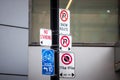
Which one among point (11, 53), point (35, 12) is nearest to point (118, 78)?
point (35, 12)

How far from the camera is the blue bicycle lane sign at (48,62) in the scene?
36.0 ft

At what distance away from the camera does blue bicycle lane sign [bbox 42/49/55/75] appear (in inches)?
432

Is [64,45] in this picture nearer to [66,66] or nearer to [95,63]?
[66,66]

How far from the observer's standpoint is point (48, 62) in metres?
11.2

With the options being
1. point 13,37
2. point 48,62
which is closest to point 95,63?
point 13,37

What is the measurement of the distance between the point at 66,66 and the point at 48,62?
0.57 meters

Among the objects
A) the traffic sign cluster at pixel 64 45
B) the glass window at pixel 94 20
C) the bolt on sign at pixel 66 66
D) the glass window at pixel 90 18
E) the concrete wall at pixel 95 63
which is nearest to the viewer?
the bolt on sign at pixel 66 66

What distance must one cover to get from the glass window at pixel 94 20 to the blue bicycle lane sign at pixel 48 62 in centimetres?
647

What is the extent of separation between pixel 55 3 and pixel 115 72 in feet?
23.1

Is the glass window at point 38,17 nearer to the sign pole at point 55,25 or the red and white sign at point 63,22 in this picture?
the red and white sign at point 63,22

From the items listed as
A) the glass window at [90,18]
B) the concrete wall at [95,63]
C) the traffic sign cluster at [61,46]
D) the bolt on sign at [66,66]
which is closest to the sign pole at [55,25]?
the traffic sign cluster at [61,46]

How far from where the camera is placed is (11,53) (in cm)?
1345

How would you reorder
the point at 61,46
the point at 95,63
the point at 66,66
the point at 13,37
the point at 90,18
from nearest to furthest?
the point at 66,66 → the point at 61,46 → the point at 13,37 → the point at 95,63 → the point at 90,18

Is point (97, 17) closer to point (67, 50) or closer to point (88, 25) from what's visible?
point (88, 25)
